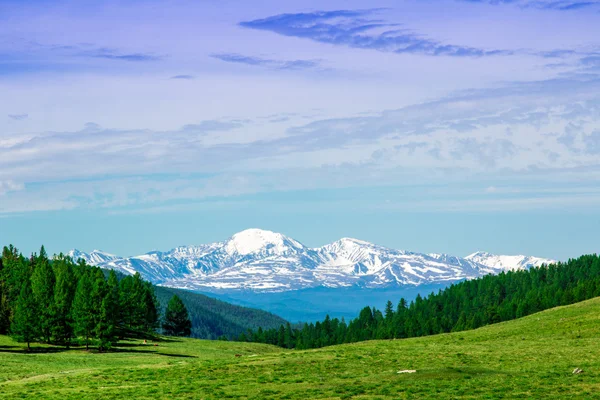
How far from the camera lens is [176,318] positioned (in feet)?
616

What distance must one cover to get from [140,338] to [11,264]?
136 feet

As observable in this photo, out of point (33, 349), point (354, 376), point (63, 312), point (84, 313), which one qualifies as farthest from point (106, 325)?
point (354, 376)

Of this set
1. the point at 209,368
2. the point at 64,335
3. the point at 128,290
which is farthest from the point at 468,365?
the point at 128,290

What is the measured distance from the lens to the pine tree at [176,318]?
611ft

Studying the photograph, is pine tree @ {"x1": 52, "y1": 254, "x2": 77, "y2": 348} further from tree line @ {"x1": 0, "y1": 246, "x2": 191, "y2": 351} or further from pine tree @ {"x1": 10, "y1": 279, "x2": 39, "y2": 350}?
pine tree @ {"x1": 10, "y1": 279, "x2": 39, "y2": 350}

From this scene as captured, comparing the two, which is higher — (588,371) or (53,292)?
(53,292)

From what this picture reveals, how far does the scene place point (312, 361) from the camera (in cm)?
6031

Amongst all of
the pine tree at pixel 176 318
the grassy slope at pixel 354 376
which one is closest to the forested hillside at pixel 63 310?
the grassy slope at pixel 354 376

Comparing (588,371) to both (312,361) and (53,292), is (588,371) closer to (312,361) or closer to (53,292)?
(312,361)

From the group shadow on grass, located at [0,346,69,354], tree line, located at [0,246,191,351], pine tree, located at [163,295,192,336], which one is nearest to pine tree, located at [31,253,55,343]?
tree line, located at [0,246,191,351]

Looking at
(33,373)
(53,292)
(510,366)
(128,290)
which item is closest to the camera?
(510,366)

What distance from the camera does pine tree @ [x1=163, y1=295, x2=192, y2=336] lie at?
186 metres

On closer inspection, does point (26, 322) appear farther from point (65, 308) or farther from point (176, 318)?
point (176, 318)

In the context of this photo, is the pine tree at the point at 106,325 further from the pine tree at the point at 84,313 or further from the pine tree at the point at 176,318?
the pine tree at the point at 176,318
